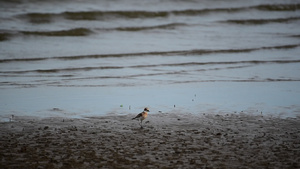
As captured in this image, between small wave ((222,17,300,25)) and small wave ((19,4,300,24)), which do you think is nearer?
small wave ((19,4,300,24))

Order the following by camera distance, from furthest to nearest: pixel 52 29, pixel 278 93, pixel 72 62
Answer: pixel 52 29
pixel 72 62
pixel 278 93

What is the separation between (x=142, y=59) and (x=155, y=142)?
28.9 ft

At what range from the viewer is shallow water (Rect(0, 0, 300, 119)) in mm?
9938

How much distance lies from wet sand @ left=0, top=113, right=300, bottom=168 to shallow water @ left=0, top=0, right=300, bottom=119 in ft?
2.69

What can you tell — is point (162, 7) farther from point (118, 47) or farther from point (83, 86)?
point (83, 86)

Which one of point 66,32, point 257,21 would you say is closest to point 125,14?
point 66,32

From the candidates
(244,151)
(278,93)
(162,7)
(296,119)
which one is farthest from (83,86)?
(162,7)

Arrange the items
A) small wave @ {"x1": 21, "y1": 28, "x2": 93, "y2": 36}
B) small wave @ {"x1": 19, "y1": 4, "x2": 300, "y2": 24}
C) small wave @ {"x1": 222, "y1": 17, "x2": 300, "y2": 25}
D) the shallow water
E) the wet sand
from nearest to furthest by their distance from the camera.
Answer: the wet sand
the shallow water
small wave @ {"x1": 21, "y1": 28, "x2": 93, "y2": 36}
small wave @ {"x1": 19, "y1": 4, "x2": 300, "y2": 24}
small wave @ {"x1": 222, "y1": 17, "x2": 300, "y2": 25}

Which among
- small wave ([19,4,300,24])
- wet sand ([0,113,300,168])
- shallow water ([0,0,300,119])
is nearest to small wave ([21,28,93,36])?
shallow water ([0,0,300,119])

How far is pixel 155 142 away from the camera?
6957 mm

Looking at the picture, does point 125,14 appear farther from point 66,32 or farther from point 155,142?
point 155,142

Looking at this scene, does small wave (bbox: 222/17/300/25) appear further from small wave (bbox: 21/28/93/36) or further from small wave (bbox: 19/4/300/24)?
small wave (bbox: 21/28/93/36)

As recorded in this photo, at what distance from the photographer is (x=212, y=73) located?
43.7ft

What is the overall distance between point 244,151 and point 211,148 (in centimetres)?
42
